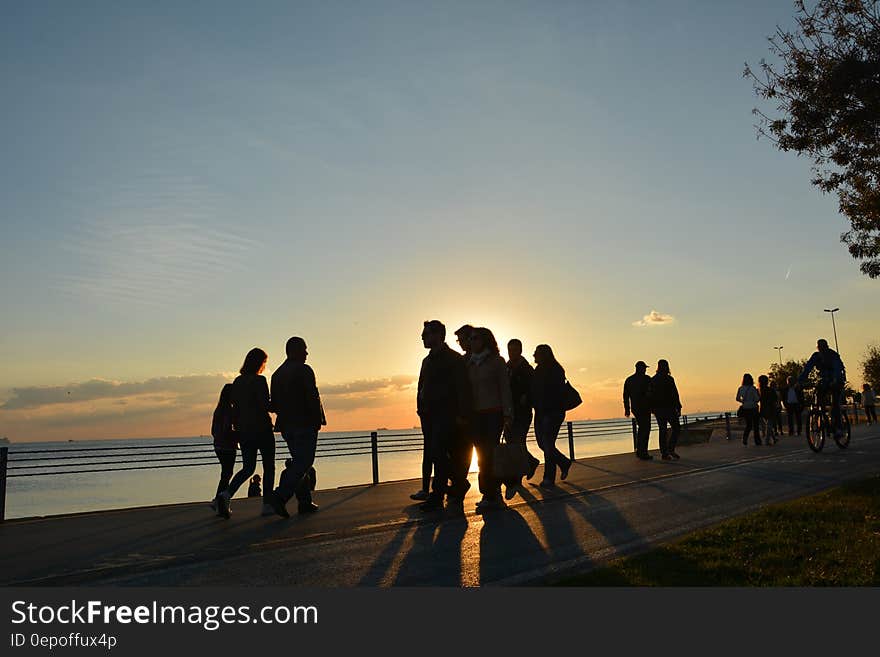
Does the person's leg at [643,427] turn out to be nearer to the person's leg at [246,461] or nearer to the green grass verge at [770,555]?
the green grass verge at [770,555]

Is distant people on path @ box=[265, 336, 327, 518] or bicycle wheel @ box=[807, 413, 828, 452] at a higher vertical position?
distant people on path @ box=[265, 336, 327, 518]

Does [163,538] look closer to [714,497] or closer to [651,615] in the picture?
[651,615]

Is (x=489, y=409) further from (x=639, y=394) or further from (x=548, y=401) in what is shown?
(x=639, y=394)

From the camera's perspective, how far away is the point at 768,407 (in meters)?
23.3

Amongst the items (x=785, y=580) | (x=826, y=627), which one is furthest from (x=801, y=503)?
(x=826, y=627)

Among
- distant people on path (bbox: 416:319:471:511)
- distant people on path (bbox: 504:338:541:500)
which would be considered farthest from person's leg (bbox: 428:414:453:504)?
distant people on path (bbox: 504:338:541:500)

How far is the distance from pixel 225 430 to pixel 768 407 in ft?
57.6

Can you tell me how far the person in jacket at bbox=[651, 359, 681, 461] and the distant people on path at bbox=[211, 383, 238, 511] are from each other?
1060 centimetres

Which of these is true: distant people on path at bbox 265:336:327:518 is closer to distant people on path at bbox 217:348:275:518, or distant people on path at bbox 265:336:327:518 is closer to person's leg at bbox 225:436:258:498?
distant people on path at bbox 217:348:275:518

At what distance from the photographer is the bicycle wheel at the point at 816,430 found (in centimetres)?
1622

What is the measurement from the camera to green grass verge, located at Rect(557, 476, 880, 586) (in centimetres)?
529

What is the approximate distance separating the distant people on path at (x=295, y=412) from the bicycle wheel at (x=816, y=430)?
10.7 metres

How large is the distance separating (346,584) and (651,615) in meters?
2.13

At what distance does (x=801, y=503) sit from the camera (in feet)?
28.0
